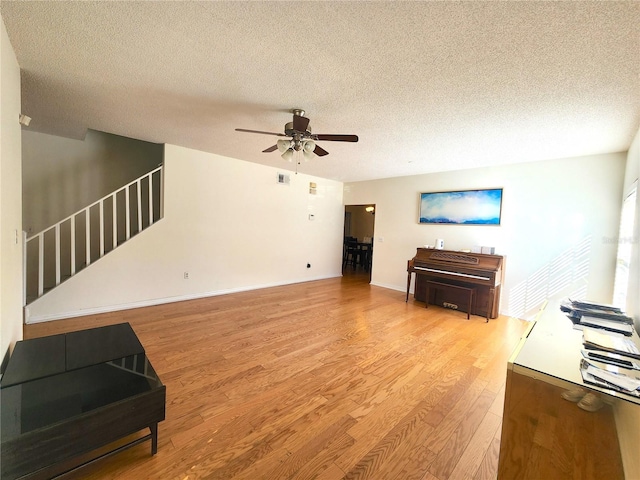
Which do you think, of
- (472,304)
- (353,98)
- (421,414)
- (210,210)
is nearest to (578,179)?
(472,304)

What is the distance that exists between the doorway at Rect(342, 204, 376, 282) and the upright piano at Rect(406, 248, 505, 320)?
6.70ft

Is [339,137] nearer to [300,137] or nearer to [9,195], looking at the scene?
[300,137]

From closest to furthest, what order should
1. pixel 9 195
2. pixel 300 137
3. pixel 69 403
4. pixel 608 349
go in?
pixel 69 403 → pixel 608 349 → pixel 9 195 → pixel 300 137

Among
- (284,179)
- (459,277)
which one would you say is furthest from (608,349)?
(284,179)

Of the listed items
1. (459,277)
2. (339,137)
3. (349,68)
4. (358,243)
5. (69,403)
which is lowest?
(69,403)

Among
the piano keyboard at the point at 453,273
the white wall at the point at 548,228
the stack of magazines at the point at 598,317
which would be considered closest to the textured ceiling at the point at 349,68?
the white wall at the point at 548,228

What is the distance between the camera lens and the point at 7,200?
1.68m

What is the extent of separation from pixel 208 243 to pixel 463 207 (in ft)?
14.9

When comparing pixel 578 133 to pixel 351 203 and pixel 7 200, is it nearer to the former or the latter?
pixel 351 203

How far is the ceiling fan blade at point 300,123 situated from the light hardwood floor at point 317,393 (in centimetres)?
225

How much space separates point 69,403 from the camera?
1288 millimetres

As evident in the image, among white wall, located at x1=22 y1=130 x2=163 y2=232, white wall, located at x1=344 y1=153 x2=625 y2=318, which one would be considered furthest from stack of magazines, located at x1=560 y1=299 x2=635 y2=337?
white wall, located at x1=22 y1=130 x2=163 y2=232

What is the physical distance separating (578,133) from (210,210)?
5027 mm

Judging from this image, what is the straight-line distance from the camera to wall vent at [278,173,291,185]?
534cm
